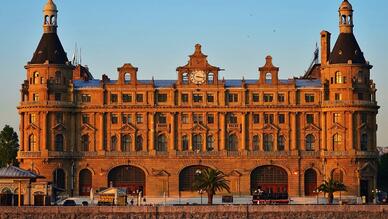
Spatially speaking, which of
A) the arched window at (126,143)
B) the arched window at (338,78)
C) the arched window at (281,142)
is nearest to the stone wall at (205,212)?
the arched window at (281,142)

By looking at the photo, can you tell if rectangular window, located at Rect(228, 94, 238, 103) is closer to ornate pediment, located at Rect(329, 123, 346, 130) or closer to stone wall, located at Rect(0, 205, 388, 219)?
ornate pediment, located at Rect(329, 123, 346, 130)

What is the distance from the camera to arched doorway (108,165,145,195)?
17662 centimetres

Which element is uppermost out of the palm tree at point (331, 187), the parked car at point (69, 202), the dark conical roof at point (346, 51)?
the dark conical roof at point (346, 51)

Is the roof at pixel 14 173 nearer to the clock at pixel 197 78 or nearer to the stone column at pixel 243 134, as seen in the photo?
the clock at pixel 197 78

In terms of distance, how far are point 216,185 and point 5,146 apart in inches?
1891

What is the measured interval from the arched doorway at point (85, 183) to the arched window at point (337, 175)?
2997 cm

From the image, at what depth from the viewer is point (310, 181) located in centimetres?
17688

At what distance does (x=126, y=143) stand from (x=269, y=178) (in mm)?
18333

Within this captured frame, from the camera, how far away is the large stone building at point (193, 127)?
17575 centimetres

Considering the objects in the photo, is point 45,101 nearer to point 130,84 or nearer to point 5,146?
point 130,84

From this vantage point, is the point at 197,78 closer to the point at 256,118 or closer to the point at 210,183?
the point at 256,118

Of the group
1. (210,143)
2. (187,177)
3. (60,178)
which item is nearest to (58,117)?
(60,178)

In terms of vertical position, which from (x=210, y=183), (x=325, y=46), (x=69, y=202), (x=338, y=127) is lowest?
(x=69, y=202)

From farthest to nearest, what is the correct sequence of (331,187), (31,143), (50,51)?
1. (50,51)
2. (31,143)
3. (331,187)
